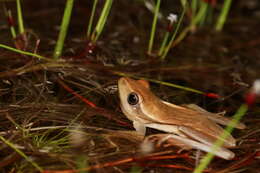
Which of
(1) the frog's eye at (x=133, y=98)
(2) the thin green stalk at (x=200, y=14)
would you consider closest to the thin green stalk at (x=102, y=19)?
(1) the frog's eye at (x=133, y=98)

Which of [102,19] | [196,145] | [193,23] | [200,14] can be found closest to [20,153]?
[196,145]

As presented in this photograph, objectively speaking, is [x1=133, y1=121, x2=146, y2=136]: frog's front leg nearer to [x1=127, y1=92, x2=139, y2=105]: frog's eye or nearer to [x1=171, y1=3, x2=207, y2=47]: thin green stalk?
[x1=127, y1=92, x2=139, y2=105]: frog's eye

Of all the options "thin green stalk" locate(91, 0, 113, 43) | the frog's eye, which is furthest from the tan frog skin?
"thin green stalk" locate(91, 0, 113, 43)

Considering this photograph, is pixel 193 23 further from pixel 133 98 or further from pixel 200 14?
pixel 133 98

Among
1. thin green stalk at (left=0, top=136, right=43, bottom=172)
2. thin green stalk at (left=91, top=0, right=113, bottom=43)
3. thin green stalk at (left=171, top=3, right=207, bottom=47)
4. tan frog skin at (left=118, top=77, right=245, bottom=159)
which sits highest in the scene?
thin green stalk at (left=171, top=3, right=207, bottom=47)

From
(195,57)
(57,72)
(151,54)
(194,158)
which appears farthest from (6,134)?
(195,57)

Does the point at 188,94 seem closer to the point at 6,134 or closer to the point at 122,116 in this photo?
the point at 122,116

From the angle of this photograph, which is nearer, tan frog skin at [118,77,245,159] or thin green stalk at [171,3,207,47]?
tan frog skin at [118,77,245,159]
